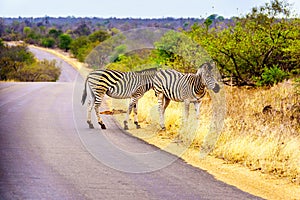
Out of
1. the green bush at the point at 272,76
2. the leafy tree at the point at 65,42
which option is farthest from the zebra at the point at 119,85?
the leafy tree at the point at 65,42

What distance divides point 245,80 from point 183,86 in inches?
331

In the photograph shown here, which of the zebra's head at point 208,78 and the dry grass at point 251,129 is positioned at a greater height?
the zebra's head at point 208,78

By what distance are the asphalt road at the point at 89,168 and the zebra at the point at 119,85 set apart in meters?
0.70

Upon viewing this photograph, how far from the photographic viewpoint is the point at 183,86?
12469mm

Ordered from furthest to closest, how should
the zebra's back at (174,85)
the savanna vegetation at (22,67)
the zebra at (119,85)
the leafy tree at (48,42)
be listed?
the leafy tree at (48,42), the savanna vegetation at (22,67), the zebra at (119,85), the zebra's back at (174,85)

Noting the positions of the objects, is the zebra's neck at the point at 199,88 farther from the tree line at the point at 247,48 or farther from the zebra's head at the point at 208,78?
the tree line at the point at 247,48

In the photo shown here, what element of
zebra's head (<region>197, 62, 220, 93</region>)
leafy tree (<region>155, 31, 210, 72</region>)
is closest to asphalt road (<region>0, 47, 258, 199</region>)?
zebra's head (<region>197, 62, 220, 93</region>)

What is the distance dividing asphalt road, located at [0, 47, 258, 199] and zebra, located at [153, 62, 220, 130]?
1.43 metres

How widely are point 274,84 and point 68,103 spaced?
7.38 m

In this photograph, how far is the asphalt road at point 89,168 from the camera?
690 cm

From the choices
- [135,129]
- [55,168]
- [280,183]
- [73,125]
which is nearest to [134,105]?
[135,129]

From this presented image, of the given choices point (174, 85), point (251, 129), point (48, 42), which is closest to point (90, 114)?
point (174, 85)

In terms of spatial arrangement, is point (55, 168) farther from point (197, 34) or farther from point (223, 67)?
point (197, 34)

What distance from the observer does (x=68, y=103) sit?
1838cm
